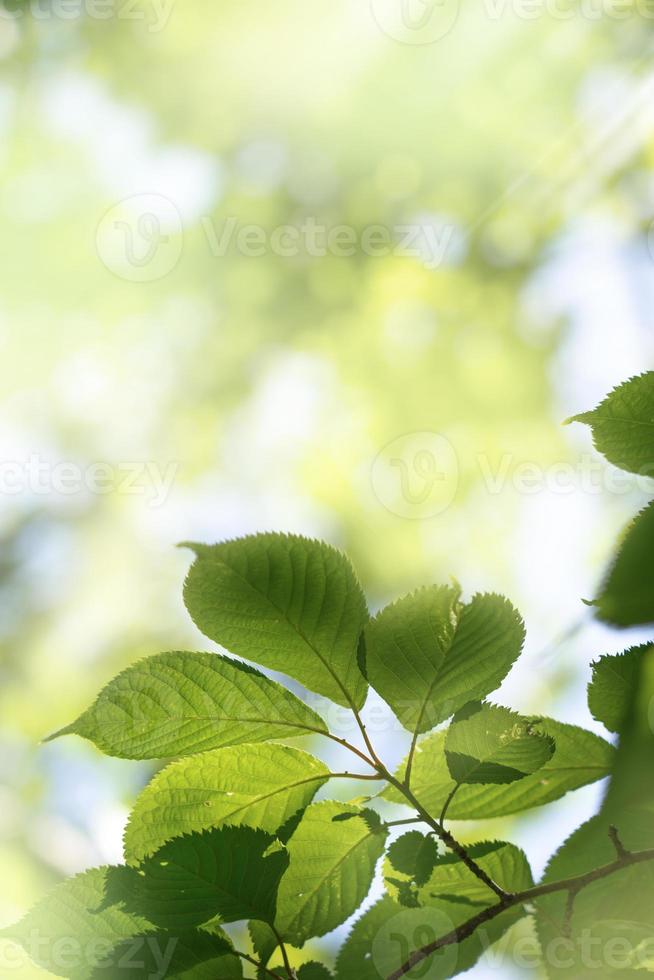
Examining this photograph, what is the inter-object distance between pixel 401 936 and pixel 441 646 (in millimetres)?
240

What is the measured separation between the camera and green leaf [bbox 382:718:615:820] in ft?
2.13

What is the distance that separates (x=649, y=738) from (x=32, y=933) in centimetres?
45

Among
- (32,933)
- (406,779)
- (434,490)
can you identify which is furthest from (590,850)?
(434,490)

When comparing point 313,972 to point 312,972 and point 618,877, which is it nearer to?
point 312,972

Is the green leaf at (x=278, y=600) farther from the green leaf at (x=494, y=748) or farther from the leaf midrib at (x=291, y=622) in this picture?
the green leaf at (x=494, y=748)

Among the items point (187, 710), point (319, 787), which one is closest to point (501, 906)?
point (319, 787)

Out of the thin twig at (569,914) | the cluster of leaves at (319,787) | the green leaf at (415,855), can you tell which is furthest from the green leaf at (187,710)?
the thin twig at (569,914)

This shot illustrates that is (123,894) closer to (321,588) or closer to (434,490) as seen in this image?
(321,588)

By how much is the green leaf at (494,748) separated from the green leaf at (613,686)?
6 cm

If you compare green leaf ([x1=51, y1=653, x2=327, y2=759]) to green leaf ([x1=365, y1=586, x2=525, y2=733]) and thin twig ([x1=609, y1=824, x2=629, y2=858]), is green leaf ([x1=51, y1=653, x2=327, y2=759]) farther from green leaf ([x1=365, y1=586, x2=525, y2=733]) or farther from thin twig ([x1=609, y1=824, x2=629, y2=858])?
thin twig ([x1=609, y1=824, x2=629, y2=858])

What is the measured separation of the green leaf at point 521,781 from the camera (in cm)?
65

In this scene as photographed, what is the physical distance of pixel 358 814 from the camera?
0.63 m

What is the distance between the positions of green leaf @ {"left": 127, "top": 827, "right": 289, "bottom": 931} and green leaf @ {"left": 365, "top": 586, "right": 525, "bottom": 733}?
5.8 inches

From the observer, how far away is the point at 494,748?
1.96 feet
